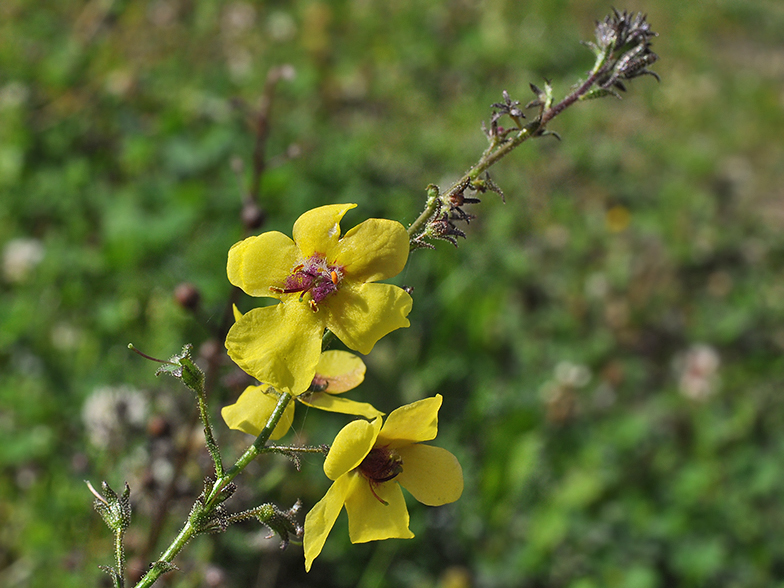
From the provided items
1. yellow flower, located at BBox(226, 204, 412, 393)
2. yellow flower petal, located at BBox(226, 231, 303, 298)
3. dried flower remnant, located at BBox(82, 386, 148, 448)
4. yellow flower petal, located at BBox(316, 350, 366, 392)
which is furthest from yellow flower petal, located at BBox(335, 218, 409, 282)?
dried flower remnant, located at BBox(82, 386, 148, 448)

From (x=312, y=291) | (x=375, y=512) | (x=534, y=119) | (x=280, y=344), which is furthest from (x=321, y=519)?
(x=534, y=119)

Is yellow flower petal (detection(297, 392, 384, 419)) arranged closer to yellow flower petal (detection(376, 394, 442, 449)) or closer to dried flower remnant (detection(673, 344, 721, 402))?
yellow flower petal (detection(376, 394, 442, 449))

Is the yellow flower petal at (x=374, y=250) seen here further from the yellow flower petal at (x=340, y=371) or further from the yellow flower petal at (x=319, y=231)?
the yellow flower petal at (x=340, y=371)

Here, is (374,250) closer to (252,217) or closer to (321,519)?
(321,519)

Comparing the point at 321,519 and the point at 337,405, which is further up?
the point at 337,405

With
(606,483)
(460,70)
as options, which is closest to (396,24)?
(460,70)

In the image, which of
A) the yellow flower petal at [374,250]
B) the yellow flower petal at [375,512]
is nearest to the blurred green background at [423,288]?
the yellow flower petal at [375,512]

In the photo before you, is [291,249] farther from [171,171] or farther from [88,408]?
[171,171]
